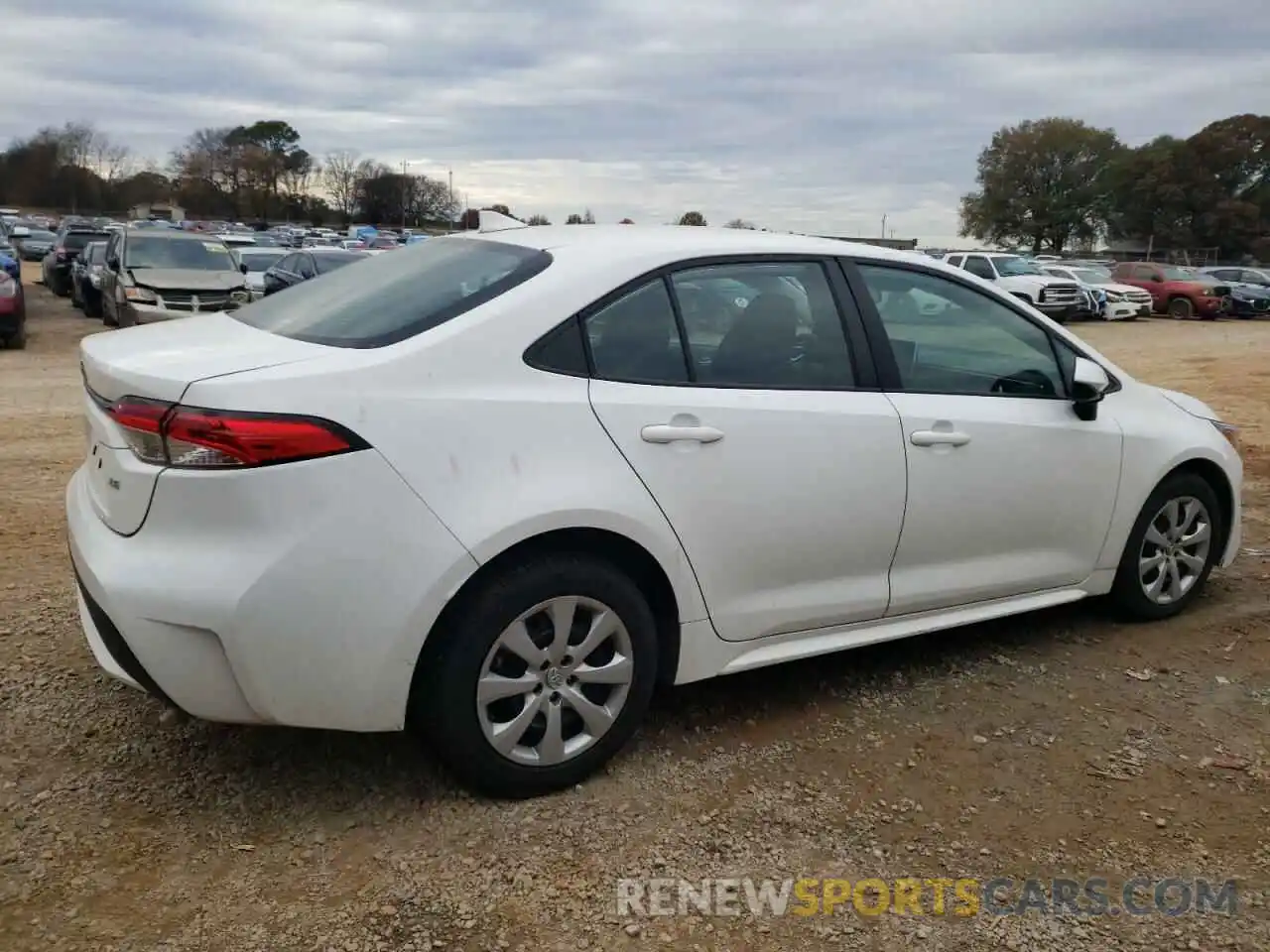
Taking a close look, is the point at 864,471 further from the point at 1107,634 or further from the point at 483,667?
the point at 1107,634

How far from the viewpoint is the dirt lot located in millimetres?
2623

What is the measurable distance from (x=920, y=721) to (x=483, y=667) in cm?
163

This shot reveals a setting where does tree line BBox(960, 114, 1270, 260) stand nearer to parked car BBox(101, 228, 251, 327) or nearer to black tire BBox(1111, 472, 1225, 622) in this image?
parked car BBox(101, 228, 251, 327)

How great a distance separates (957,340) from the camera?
158 inches

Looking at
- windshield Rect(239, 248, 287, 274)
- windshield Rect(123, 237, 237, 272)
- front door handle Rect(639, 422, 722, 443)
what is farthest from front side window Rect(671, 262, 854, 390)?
windshield Rect(239, 248, 287, 274)

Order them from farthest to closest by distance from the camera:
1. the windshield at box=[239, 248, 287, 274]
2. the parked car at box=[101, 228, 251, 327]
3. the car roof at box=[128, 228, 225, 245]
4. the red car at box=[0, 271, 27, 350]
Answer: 1. the windshield at box=[239, 248, 287, 274]
2. the car roof at box=[128, 228, 225, 245]
3. the parked car at box=[101, 228, 251, 327]
4. the red car at box=[0, 271, 27, 350]

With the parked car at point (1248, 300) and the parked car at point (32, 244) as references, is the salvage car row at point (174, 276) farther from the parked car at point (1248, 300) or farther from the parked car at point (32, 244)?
the parked car at point (32, 244)

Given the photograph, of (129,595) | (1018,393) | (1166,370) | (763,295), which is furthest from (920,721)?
(1166,370)

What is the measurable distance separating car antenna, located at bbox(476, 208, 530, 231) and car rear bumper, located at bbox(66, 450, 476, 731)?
185 cm

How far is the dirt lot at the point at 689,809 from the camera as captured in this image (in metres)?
2.62

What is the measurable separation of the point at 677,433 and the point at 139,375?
1.46 metres

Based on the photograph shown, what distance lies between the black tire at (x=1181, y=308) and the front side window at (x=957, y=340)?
96.0 feet

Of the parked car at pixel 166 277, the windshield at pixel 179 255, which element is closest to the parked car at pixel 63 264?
the parked car at pixel 166 277

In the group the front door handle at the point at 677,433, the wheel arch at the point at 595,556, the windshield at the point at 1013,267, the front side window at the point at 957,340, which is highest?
the windshield at the point at 1013,267
